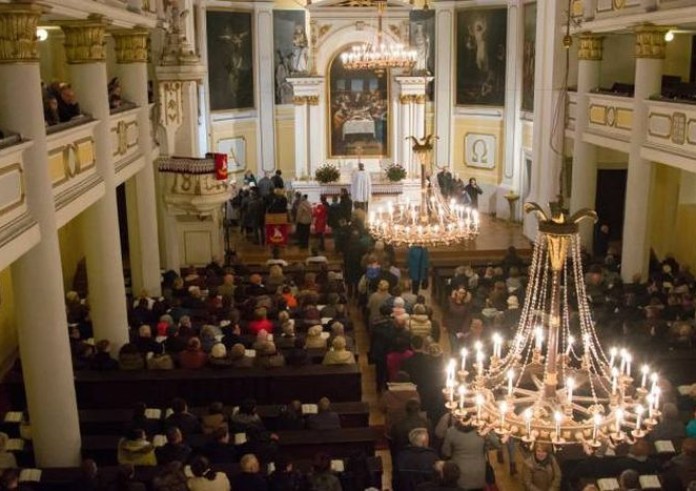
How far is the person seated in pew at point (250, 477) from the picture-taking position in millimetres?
7938

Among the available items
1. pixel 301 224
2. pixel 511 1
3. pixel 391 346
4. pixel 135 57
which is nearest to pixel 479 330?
pixel 391 346

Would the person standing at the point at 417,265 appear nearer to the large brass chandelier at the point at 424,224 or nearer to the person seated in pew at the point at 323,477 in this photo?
the large brass chandelier at the point at 424,224

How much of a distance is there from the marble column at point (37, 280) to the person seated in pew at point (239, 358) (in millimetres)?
2248

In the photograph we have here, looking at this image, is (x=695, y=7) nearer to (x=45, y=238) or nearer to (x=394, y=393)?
(x=394, y=393)

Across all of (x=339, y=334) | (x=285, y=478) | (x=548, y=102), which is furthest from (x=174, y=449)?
(x=548, y=102)

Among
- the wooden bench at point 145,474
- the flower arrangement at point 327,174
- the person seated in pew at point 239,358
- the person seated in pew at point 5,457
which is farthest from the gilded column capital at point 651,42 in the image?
the person seated in pew at point 5,457

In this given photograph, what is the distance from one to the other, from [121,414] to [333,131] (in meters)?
16.4

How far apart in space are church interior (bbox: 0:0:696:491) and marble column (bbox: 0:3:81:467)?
1.1 inches

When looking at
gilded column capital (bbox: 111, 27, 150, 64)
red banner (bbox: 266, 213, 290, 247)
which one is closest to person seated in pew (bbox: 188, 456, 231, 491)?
gilded column capital (bbox: 111, 27, 150, 64)

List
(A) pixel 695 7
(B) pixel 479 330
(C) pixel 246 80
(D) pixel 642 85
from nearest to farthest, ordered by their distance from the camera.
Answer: (B) pixel 479 330
(A) pixel 695 7
(D) pixel 642 85
(C) pixel 246 80

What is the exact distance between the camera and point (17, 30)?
823 centimetres

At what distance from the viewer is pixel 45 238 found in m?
8.89

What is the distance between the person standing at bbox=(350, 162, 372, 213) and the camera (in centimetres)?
2286

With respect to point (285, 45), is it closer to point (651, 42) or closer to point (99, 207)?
point (651, 42)
